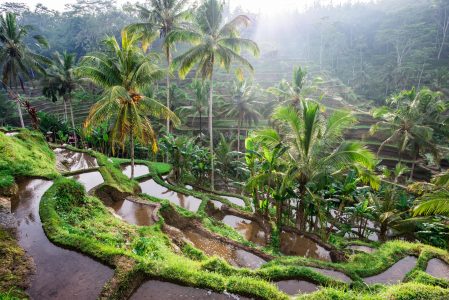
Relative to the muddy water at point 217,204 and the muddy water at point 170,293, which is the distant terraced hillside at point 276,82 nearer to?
the muddy water at point 217,204

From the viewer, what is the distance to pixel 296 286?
7.45 m

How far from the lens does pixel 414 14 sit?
61219 mm

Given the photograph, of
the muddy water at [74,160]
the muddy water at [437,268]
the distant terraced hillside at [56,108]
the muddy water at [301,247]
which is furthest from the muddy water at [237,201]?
the distant terraced hillside at [56,108]

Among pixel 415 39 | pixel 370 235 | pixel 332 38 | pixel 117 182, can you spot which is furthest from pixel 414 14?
pixel 117 182

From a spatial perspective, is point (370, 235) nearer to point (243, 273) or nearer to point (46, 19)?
point (243, 273)

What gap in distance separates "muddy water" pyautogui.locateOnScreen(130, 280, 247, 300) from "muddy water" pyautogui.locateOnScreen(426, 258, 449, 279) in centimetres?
713

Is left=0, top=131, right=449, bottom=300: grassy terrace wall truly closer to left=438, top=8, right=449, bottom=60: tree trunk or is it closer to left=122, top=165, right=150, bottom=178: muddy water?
left=122, top=165, right=150, bottom=178: muddy water

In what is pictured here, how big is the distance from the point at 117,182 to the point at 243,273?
874cm

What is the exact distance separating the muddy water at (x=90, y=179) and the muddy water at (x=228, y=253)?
18.5 feet

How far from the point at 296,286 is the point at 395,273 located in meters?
3.96

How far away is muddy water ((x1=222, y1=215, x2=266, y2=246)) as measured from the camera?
12695 millimetres

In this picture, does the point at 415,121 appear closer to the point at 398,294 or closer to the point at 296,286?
the point at 296,286

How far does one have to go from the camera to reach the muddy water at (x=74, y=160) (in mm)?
16664

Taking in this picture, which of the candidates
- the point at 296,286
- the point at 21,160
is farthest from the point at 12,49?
the point at 296,286
